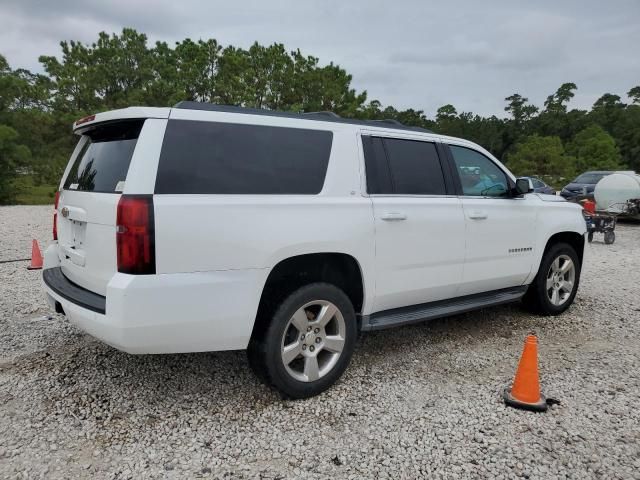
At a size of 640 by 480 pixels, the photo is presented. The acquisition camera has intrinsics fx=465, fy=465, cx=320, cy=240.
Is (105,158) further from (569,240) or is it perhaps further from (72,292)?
(569,240)

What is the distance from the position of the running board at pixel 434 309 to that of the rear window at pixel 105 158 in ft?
6.50

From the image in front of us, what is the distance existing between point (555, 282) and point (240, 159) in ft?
13.0

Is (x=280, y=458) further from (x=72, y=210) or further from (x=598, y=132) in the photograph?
(x=598, y=132)

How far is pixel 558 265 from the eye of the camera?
16.9 ft

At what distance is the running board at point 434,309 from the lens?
357 cm

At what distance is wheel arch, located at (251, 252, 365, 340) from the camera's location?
123 inches

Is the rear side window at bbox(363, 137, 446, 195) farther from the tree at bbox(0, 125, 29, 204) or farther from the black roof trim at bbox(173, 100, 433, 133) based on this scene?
the tree at bbox(0, 125, 29, 204)

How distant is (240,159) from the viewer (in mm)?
2943

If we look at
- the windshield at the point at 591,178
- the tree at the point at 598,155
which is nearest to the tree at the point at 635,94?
the tree at the point at 598,155

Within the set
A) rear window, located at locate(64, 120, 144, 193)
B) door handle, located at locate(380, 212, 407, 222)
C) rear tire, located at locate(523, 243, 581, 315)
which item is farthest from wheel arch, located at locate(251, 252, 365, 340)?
rear tire, located at locate(523, 243, 581, 315)

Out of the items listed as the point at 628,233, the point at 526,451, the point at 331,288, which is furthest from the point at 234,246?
the point at 628,233

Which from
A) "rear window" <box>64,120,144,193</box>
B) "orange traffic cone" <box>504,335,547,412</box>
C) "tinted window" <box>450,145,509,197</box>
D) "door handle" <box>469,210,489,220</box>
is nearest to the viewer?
"rear window" <box>64,120,144,193</box>

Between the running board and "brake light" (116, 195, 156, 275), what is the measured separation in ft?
5.51

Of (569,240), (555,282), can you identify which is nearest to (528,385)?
(555,282)
